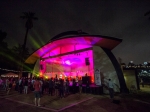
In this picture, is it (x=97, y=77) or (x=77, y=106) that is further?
(x=97, y=77)

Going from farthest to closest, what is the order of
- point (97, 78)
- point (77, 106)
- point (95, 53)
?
point (95, 53), point (97, 78), point (77, 106)

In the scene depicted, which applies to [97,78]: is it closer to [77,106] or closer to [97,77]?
[97,77]

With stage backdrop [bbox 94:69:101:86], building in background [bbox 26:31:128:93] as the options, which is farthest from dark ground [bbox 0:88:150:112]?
building in background [bbox 26:31:128:93]

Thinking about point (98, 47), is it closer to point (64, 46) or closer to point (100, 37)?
point (100, 37)

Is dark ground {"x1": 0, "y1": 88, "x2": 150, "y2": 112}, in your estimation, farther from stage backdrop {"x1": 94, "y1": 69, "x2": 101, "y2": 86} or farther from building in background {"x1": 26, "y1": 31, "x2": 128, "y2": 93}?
building in background {"x1": 26, "y1": 31, "x2": 128, "y2": 93}

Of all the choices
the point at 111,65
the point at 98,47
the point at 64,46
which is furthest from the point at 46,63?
the point at 111,65


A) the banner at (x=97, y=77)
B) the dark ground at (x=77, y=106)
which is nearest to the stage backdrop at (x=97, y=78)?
the banner at (x=97, y=77)

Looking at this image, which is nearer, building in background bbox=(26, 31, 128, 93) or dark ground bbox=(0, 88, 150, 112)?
dark ground bbox=(0, 88, 150, 112)

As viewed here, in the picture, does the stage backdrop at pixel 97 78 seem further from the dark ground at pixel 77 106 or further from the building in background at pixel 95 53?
the dark ground at pixel 77 106

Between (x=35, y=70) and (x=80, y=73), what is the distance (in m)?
9.72

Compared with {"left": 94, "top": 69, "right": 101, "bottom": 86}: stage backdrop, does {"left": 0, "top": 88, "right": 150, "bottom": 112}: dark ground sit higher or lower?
lower

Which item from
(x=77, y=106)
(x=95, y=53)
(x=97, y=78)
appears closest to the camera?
(x=77, y=106)

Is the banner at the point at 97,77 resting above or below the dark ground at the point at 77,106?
above

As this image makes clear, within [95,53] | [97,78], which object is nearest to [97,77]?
[97,78]
